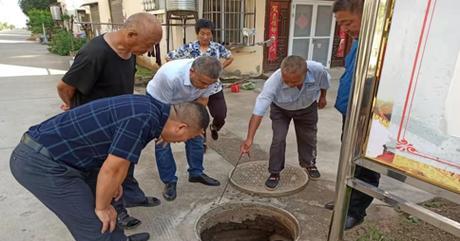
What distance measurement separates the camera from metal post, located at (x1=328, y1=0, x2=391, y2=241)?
1291mm

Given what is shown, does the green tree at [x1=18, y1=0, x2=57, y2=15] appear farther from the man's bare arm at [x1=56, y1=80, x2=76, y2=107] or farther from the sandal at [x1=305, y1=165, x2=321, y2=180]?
the sandal at [x1=305, y1=165, x2=321, y2=180]

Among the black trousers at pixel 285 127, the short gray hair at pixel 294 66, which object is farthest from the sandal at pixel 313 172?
the short gray hair at pixel 294 66

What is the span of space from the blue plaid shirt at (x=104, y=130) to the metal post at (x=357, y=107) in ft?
2.67

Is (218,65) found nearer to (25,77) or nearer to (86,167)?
(86,167)

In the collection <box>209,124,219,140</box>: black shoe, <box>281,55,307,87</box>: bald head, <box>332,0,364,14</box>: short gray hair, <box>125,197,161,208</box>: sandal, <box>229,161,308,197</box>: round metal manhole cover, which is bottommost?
<box>229,161,308,197</box>: round metal manhole cover

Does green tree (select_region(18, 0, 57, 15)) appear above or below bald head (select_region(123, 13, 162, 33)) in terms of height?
below

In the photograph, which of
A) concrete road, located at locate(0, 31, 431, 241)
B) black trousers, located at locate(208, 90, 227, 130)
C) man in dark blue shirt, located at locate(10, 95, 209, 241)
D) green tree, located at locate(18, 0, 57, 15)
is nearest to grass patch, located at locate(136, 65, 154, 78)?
concrete road, located at locate(0, 31, 431, 241)

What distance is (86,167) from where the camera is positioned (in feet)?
5.36

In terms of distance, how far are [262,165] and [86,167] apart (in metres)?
2.13

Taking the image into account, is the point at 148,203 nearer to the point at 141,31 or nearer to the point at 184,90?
the point at 184,90

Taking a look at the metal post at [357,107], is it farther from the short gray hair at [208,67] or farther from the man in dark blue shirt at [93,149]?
the short gray hair at [208,67]

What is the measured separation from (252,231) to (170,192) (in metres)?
0.75

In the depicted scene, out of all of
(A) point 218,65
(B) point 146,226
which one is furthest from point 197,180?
(A) point 218,65

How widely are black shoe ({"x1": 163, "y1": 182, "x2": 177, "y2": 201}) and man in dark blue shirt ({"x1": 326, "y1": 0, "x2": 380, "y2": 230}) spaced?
1251 mm
